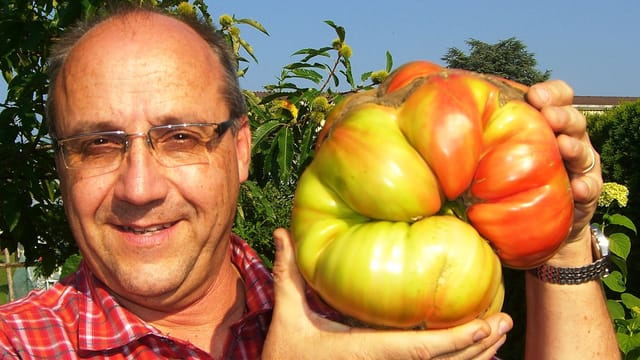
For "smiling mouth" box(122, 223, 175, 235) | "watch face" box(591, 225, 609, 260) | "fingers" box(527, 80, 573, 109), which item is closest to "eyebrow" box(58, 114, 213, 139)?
"smiling mouth" box(122, 223, 175, 235)

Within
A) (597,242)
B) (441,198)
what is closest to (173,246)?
(441,198)

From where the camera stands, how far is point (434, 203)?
1317 mm

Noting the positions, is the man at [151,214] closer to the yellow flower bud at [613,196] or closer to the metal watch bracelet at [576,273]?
the metal watch bracelet at [576,273]

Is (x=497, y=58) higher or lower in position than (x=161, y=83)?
lower

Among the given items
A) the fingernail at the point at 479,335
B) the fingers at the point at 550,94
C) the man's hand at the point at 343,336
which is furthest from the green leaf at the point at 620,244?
the fingernail at the point at 479,335

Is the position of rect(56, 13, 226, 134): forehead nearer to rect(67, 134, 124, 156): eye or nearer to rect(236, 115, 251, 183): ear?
rect(67, 134, 124, 156): eye

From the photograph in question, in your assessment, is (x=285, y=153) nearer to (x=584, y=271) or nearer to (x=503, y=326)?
(x=584, y=271)

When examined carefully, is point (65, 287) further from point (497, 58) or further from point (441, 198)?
point (497, 58)

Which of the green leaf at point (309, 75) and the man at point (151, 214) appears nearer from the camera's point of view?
the man at point (151, 214)

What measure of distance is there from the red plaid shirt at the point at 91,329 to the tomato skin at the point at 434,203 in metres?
0.63

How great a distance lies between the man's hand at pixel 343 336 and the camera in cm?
132

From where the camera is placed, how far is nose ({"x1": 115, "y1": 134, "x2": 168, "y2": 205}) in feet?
5.60

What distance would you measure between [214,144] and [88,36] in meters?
0.48

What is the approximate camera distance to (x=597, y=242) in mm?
1897
